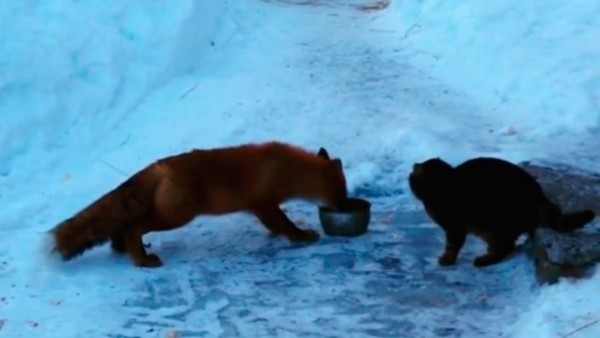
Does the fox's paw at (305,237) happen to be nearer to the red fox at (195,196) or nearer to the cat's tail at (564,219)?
the red fox at (195,196)

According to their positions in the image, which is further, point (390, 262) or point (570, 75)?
point (570, 75)

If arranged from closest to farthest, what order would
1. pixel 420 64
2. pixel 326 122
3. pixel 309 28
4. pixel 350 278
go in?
pixel 350 278 < pixel 326 122 < pixel 420 64 < pixel 309 28

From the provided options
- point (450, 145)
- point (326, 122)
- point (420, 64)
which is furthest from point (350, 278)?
point (420, 64)

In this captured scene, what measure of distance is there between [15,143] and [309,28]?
14.9ft

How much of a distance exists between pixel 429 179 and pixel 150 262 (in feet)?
5.11

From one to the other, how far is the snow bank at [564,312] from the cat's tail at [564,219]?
384 millimetres

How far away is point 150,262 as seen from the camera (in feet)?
19.3

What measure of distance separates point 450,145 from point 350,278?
216 centimetres

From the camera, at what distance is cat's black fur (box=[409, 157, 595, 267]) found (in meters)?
5.58

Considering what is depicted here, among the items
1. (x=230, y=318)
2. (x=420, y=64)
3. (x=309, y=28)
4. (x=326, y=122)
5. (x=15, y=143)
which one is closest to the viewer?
(x=230, y=318)

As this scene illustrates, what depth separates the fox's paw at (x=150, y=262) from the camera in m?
5.86

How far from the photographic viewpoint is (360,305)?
538 centimetres

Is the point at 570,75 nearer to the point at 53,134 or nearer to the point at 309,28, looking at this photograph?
the point at 309,28

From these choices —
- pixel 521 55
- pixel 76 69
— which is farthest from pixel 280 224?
pixel 521 55
